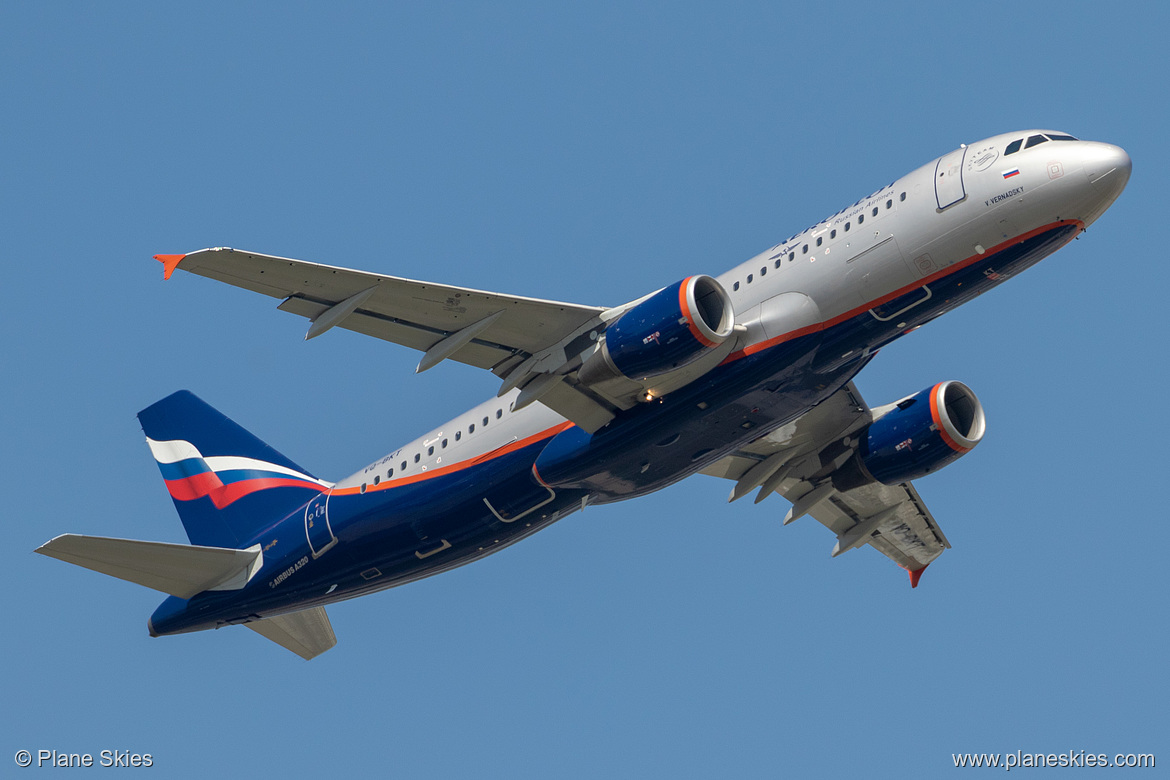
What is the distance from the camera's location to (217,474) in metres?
37.4

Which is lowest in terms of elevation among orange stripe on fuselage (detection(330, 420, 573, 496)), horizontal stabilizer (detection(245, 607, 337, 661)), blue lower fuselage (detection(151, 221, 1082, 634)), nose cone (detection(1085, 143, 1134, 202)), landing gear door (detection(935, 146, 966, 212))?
horizontal stabilizer (detection(245, 607, 337, 661))

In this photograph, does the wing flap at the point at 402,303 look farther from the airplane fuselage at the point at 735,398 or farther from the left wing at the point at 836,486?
the left wing at the point at 836,486

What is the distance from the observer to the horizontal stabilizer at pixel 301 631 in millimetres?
37094

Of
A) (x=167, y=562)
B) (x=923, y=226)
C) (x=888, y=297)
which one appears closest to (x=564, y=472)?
(x=888, y=297)

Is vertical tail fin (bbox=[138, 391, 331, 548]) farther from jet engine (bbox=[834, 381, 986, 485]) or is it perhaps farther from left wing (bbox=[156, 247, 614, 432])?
jet engine (bbox=[834, 381, 986, 485])

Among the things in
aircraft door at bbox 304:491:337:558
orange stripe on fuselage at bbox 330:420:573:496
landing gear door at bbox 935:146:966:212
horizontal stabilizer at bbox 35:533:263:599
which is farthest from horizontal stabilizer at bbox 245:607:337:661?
landing gear door at bbox 935:146:966:212

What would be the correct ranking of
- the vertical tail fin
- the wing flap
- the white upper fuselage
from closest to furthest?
1. the wing flap
2. the white upper fuselage
3. the vertical tail fin

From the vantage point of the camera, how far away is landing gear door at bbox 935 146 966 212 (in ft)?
89.0

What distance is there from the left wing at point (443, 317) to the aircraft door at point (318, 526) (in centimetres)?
674

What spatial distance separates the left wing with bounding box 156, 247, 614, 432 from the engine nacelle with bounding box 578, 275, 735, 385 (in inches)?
58.6

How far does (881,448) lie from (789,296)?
8125 millimetres

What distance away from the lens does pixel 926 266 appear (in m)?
27.3

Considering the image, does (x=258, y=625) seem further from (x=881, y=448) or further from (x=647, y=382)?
(x=881, y=448)

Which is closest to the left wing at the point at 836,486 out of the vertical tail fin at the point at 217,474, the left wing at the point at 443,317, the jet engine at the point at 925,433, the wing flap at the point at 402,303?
the jet engine at the point at 925,433
